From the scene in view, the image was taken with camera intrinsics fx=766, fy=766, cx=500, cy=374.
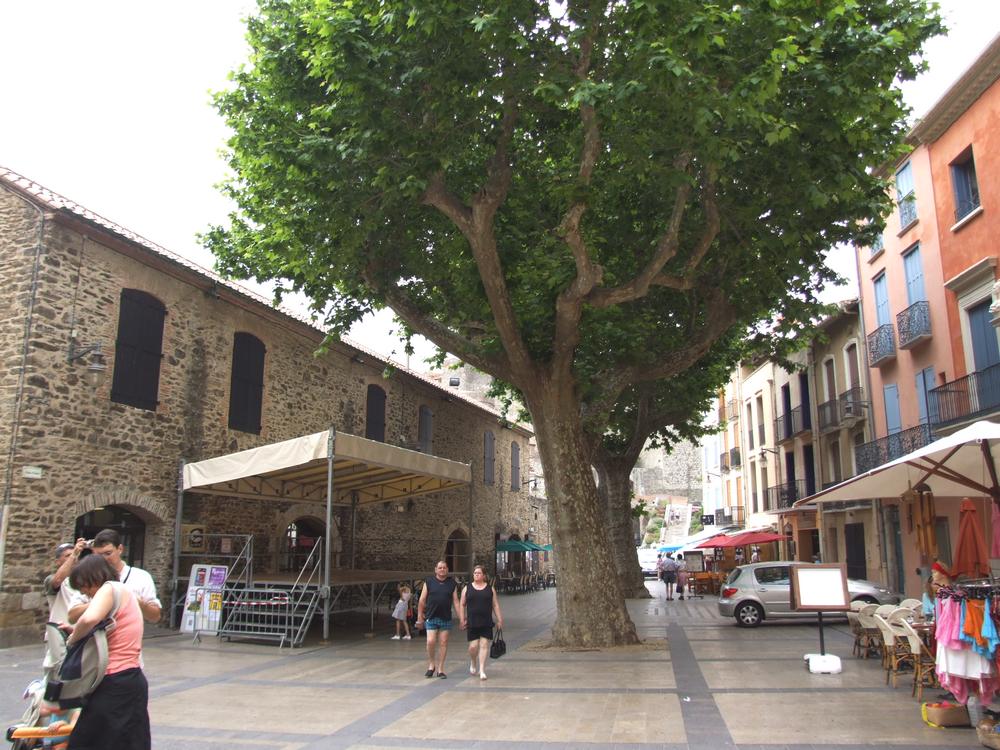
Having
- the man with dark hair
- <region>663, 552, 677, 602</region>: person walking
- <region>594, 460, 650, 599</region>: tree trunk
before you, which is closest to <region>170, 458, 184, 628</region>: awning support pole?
the man with dark hair

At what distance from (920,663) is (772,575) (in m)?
9.82

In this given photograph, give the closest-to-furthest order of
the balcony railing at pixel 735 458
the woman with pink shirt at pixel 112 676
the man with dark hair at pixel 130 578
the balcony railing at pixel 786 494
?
1. the woman with pink shirt at pixel 112 676
2. the man with dark hair at pixel 130 578
3. the balcony railing at pixel 786 494
4. the balcony railing at pixel 735 458

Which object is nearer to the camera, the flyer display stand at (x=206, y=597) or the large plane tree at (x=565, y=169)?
the large plane tree at (x=565, y=169)

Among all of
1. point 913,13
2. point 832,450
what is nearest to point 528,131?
point 913,13

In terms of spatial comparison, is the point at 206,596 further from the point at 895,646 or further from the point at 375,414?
the point at 895,646

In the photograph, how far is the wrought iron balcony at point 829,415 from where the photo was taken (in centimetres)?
2480

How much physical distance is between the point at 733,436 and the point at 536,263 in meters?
29.5

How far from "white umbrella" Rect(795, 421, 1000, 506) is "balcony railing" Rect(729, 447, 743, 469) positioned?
92.6 feet

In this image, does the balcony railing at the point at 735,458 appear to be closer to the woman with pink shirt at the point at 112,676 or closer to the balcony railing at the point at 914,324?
the balcony railing at the point at 914,324

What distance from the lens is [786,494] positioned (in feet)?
97.5

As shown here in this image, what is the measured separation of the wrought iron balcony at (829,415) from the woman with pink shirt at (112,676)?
2380 cm

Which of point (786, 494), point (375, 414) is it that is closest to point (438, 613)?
point (375, 414)

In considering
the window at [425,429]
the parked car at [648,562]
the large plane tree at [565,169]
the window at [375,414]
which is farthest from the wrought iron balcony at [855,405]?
the parked car at [648,562]

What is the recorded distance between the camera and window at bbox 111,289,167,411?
14.4 m
